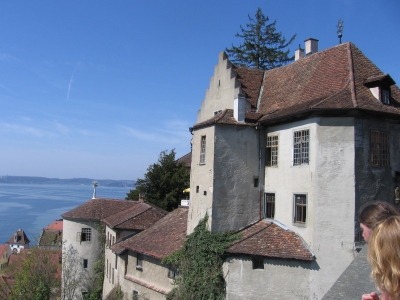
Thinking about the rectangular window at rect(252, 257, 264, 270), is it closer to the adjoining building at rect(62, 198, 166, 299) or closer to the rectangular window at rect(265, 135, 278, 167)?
the rectangular window at rect(265, 135, 278, 167)

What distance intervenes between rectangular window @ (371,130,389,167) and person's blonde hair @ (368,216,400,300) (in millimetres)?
14583

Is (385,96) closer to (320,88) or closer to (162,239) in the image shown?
(320,88)

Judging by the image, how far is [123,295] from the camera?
24250 mm

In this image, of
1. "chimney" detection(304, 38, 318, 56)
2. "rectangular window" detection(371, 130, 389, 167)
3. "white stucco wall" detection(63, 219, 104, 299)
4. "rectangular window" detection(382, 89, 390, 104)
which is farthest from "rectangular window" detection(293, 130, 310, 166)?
"white stucco wall" detection(63, 219, 104, 299)

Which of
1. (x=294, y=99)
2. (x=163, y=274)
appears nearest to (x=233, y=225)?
(x=163, y=274)

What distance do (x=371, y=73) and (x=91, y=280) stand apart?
86.6ft

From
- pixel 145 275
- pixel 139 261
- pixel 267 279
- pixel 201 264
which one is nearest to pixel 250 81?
pixel 201 264

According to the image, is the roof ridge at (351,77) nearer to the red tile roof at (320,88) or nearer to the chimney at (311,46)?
the red tile roof at (320,88)

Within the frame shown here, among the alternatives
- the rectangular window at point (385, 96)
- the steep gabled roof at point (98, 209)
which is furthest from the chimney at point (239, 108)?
the steep gabled roof at point (98, 209)

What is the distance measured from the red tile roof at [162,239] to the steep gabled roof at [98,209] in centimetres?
753

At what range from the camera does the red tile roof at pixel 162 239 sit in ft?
68.0

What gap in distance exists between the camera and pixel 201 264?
18.1 metres

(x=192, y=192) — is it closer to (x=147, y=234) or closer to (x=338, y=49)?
(x=147, y=234)

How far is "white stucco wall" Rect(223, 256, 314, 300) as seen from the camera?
1638cm
